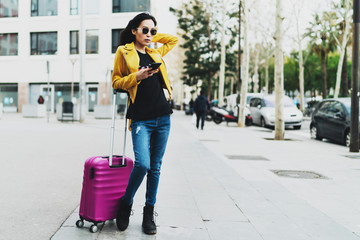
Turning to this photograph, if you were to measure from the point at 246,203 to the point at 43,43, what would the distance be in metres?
36.3

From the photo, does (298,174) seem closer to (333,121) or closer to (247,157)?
(247,157)

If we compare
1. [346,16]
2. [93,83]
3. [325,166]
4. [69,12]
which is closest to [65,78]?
[93,83]

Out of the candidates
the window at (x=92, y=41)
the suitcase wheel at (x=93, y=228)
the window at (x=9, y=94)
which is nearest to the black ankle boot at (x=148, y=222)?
the suitcase wheel at (x=93, y=228)

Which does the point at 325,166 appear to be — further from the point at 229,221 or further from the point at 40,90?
the point at 40,90

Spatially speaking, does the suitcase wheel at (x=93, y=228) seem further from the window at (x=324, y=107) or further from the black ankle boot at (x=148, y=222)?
the window at (x=324, y=107)

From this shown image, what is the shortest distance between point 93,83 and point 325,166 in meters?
30.0

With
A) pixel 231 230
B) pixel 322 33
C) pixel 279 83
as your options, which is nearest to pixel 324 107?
pixel 279 83

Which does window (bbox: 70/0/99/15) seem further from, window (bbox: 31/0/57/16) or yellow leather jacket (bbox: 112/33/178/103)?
yellow leather jacket (bbox: 112/33/178/103)

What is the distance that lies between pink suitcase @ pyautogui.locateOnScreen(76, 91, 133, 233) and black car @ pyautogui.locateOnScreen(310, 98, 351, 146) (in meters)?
10.3

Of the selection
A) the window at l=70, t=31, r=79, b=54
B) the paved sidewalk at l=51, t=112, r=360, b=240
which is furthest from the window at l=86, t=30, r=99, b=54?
the paved sidewalk at l=51, t=112, r=360, b=240

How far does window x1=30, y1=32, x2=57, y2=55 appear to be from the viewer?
122 feet

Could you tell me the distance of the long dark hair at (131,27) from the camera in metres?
3.63

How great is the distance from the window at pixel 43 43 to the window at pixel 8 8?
3.04 metres

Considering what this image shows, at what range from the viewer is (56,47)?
3712 centimetres
